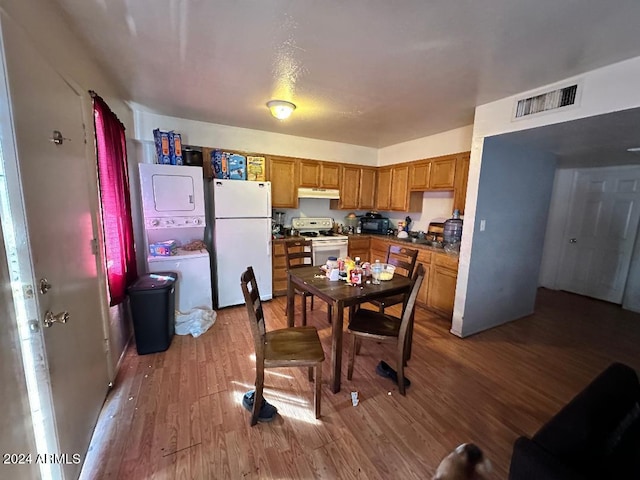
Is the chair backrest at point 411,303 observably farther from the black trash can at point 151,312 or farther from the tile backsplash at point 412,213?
the tile backsplash at point 412,213

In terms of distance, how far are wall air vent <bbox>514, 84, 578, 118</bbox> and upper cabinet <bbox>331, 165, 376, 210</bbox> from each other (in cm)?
247

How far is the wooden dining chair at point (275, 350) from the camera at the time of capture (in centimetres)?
159

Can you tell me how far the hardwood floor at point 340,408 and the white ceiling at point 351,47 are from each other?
2420 mm

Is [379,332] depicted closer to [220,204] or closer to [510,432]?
[510,432]

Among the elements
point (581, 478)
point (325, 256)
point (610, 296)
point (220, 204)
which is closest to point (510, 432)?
point (581, 478)

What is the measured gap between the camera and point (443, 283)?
323cm

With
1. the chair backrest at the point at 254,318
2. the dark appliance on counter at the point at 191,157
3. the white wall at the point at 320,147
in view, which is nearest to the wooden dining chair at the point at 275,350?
the chair backrest at the point at 254,318

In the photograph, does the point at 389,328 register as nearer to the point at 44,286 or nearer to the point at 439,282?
the point at 439,282

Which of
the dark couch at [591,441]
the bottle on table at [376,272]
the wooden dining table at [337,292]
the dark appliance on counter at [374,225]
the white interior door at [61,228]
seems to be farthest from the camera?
the dark appliance on counter at [374,225]

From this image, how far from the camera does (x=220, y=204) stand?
126 inches

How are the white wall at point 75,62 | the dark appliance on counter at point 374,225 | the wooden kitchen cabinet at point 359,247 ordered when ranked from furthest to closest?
the dark appliance on counter at point 374,225 < the wooden kitchen cabinet at point 359,247 < the white wall at point 75,62

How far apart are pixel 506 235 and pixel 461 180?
2.72ft

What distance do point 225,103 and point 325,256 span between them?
2.42 metres

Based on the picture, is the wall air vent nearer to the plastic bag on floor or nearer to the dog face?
the dog face
